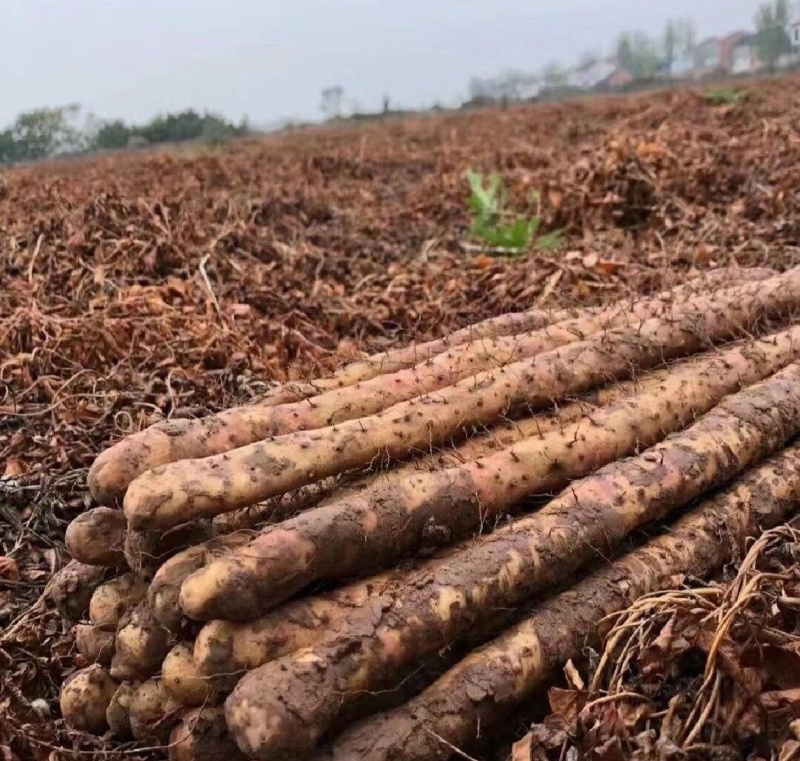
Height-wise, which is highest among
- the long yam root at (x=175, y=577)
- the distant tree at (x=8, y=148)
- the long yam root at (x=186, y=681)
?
the distant tree at (x=8, y=148)

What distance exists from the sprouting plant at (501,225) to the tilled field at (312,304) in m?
0.17

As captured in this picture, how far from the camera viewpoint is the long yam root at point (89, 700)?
7.13 feet

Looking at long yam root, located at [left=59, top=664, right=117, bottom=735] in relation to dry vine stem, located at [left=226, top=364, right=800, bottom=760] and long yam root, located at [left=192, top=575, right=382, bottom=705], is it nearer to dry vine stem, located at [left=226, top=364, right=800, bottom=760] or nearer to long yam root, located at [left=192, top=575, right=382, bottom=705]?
long yam root, located at [left=192, top=575, right=382, bottom=705]

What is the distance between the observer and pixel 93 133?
15164 millimetres

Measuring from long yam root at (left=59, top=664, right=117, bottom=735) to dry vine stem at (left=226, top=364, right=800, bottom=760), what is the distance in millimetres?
619

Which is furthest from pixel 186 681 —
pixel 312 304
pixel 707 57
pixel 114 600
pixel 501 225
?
pixel 707 57

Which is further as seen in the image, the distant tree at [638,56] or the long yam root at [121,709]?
the distant tree at [638,56]

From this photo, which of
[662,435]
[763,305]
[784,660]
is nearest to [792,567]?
[784,660]

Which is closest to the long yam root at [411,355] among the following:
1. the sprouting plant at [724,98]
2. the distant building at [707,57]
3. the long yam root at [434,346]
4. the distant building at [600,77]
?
the long yam root at [434,346]

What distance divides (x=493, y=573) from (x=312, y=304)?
9.74 ft

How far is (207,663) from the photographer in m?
1.83

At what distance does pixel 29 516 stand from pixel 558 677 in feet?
6.78

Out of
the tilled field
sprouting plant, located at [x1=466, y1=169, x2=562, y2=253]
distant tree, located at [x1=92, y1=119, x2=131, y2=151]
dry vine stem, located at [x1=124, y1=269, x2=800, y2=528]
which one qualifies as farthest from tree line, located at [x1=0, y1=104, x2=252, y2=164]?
dry vine stem, located at [x1=124, y1=269, x2=800, y2=528]

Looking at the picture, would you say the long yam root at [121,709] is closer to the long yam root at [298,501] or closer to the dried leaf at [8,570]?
the long yam root at [298,501]
